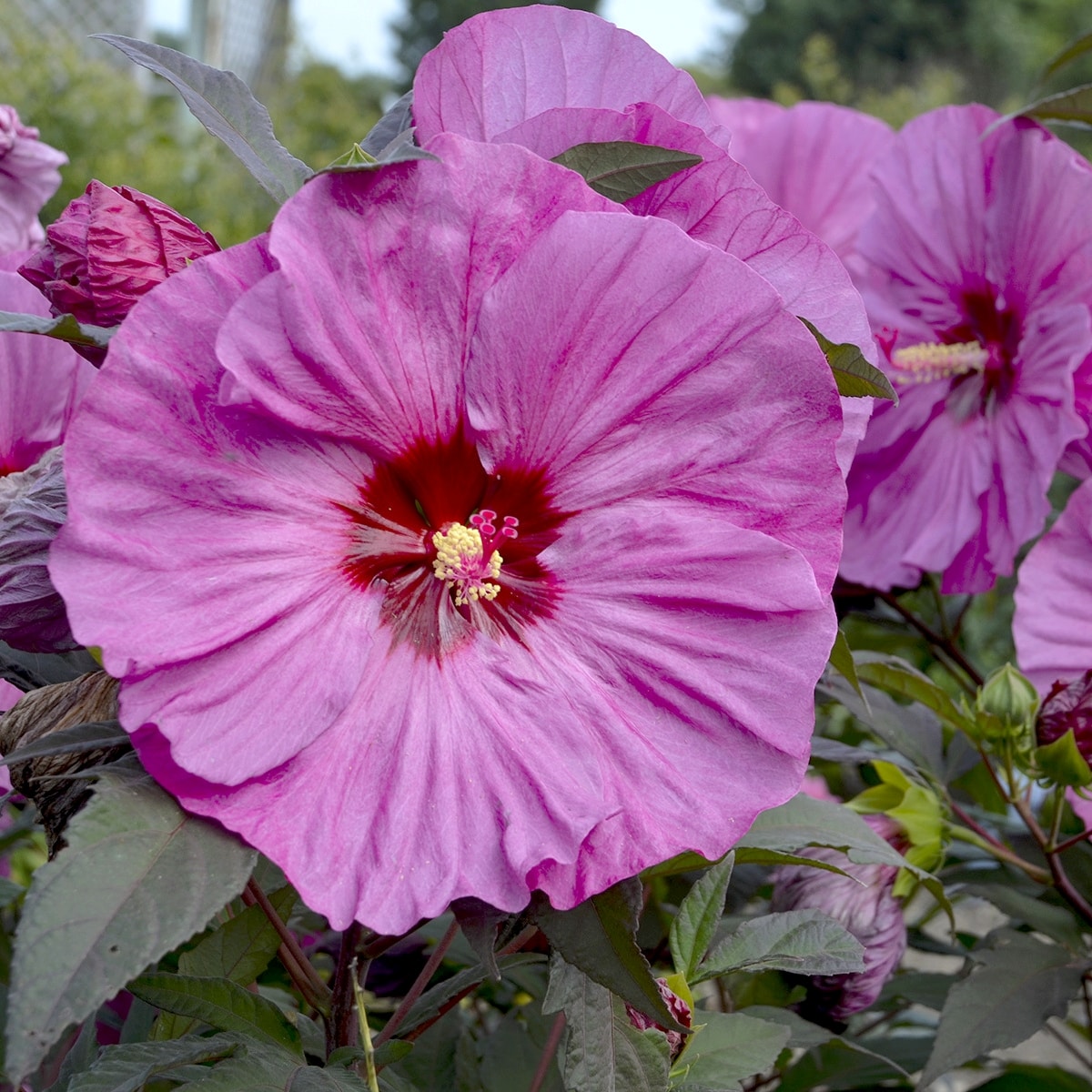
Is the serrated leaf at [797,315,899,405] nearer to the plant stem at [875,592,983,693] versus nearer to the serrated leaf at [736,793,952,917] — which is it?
the serrated leaf at [736,793,952,917]

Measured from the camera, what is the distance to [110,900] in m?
0.40

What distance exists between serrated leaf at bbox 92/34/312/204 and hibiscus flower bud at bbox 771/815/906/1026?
1.69 feet

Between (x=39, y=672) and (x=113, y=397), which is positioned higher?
(x=113, y=397)

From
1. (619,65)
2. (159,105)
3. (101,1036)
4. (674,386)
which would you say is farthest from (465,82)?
(159,105)

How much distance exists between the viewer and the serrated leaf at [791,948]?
57cm

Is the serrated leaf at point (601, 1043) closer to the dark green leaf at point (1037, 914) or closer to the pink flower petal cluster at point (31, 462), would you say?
the pink flower petal cluster at point (31, 462)

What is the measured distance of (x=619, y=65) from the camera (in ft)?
1.87

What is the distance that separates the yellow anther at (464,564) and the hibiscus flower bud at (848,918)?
0.35 meters

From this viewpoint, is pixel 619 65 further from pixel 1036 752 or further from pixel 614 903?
pixel 1036 752

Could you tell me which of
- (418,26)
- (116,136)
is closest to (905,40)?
(418,26)

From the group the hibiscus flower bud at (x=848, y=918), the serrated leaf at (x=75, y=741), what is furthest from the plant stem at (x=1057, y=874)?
the serrated leaf at (x=75, y=741)

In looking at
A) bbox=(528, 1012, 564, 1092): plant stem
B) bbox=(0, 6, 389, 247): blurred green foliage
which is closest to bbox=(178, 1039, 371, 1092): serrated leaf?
bbox=(528, 1012, 564, 1092): plant stem

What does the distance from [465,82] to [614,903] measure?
368mm

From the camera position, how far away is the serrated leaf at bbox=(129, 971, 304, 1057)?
0.56 m
